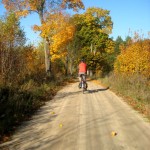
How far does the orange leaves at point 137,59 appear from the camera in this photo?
985 inches

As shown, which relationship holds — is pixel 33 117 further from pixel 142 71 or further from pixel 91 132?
pixel 142 71

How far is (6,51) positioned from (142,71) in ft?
47.9

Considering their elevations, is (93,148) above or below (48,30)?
below

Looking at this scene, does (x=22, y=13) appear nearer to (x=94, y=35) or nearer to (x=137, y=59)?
(x=137, y=59)

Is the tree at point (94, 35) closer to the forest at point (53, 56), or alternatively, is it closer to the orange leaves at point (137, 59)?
the forest at point (53, 56)

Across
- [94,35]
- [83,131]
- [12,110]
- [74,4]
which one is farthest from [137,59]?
[94,35]

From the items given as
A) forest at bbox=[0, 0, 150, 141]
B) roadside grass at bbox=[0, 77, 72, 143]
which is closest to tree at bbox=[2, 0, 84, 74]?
forest at bbox=[0, 0, 150, 141]

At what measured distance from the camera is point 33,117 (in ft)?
35.4

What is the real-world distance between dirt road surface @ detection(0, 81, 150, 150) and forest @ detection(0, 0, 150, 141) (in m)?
0.68

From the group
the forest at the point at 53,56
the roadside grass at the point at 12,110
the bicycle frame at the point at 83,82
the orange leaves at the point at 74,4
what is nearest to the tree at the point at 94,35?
the forest at the point at 53,56

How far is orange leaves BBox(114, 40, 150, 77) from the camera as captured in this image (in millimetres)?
25016

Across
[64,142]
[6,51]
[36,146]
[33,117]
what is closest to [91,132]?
[64,142]

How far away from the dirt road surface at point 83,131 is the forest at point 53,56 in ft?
2.23

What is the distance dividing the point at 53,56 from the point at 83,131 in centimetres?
2832
